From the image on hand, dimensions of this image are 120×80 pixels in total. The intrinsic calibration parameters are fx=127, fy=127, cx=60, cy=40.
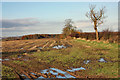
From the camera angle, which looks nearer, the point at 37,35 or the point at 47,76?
the point at 47,76

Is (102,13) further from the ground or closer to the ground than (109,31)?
further from the ground

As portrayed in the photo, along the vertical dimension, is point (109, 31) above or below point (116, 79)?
above

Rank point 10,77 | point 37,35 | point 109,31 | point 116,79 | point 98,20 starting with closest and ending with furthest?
point 116,79 → point 10,77 → point 109,31 → point 98,20 → point 37,35

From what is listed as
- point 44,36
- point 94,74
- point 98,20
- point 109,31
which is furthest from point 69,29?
point 94,74

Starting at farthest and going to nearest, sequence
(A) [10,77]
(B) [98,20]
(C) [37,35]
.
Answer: (C) [37,35] → (B) [98,20] → (A) [10,77]

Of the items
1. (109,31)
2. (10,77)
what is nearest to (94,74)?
(10,77)

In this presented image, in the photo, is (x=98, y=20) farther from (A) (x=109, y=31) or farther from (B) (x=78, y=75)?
(B) (x=78, y=75)

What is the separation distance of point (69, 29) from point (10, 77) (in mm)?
48635

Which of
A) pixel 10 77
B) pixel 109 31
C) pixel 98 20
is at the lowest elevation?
pixel 10 77

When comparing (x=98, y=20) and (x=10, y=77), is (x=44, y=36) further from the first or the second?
(x=10, y=77)

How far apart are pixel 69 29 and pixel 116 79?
48613 millimetres

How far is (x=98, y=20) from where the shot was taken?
103ft

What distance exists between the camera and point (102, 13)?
105 ft

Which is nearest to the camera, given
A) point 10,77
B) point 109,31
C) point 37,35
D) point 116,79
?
point 116,79
